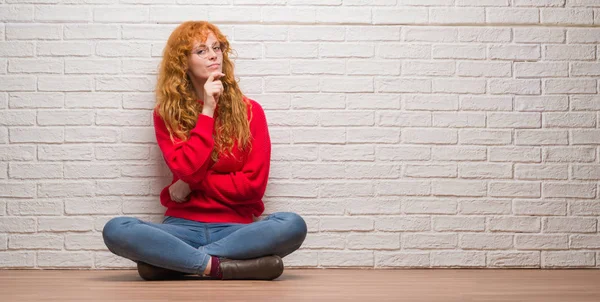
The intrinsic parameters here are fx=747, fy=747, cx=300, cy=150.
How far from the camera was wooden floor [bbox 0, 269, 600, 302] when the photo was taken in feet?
7.77

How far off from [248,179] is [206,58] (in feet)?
1.81

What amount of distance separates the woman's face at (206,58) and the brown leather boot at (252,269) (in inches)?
32.7

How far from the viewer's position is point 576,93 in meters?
3.59

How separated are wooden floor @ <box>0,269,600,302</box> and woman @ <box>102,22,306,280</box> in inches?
5.5

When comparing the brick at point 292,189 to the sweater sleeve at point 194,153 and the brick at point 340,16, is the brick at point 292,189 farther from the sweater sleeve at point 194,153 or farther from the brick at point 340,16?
the brick at point 340,16

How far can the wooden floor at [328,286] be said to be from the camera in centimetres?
237

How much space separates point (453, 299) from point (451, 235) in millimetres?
1206

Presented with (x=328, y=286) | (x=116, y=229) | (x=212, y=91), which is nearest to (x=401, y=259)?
(x=328, y=286)

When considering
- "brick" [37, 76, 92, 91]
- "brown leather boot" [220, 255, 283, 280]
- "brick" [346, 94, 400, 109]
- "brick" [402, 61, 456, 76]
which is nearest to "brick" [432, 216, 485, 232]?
"brick" [346, 94, 400, 109]

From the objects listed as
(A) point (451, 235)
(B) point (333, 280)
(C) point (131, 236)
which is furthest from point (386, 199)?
(C) point (131, 236)

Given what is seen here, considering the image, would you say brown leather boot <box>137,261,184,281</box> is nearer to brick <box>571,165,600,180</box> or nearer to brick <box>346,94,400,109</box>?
brick <box>346,94,400,109</box>

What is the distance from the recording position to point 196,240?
10.2 ft

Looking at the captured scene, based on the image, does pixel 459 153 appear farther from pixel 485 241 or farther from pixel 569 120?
pixel 569 120

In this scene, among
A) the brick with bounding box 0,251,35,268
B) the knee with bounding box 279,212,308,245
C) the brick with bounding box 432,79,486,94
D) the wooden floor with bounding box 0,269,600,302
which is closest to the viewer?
the wooden floor with bounding box 0,269,600,302
